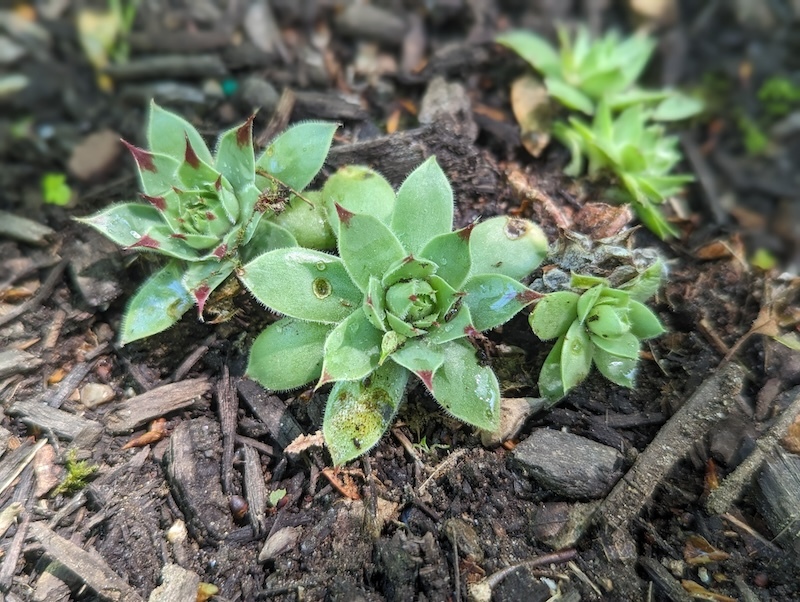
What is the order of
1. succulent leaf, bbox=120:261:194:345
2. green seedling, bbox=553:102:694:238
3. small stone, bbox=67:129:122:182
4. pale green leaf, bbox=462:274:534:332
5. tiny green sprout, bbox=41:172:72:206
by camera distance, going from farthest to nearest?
small stone, bbox=67:129:122:182 < tiny green sprout, bbox=41:172:72:206 < green seedling, bbox=553:102:694:238 < succulent leaf, bbox=120:261:194:345 < pale green leaf, bbox=462:274:534:332

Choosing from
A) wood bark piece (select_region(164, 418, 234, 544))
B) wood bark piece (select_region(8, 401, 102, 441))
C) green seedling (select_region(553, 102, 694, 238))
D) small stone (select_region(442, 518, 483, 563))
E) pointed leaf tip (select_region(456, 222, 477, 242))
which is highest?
green seedling (select_region(553, 102, 694, 238))

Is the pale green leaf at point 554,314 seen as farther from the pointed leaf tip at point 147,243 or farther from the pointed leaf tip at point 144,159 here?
the pointed leaf tip at point 144,159

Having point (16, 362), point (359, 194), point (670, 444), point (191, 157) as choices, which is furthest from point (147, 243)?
point (670, 444)

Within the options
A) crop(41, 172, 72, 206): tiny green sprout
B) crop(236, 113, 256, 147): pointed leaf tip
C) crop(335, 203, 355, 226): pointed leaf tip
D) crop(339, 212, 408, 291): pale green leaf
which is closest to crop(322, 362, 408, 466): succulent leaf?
crop(339, 212, 408, 291): pale green leaf

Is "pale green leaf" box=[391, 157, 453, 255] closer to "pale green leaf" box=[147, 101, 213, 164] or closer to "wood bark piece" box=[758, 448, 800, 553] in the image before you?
"pale green leaf" box=[147, 101, 213, 164]

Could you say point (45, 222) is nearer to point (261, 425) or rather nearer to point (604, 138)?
point (261, 425)

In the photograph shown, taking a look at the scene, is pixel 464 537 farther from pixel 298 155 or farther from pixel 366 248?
pixel 298 155
